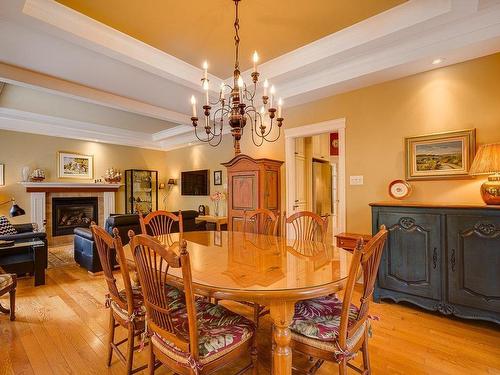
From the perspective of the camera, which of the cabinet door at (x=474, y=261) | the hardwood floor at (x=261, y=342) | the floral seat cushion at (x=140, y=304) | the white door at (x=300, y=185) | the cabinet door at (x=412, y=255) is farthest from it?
the white door at (x=300, y=185)

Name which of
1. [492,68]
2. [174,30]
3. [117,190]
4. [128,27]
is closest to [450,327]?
[492,68]

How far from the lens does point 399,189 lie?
302cm

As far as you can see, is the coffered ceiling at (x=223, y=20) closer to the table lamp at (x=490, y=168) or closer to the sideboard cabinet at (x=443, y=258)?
the table lamp at (x=490, y=168)

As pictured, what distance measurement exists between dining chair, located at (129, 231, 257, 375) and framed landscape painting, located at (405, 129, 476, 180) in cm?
262

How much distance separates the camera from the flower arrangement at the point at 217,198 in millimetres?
5680

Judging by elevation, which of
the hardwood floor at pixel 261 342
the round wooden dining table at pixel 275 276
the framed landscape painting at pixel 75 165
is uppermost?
the framed landscape painting at pixel 75 165

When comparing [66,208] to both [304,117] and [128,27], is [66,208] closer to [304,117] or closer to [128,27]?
[128,27]

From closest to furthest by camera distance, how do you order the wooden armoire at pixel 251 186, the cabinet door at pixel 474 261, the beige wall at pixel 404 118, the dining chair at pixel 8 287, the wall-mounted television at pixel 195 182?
the cabinet door at pixel 474 261 → the dining chair at pixel 8 287 → the beige wall at pixel 404 118 → the wooden armoire at pixel 251 186 → the wall-mounted television at pixel 195 182

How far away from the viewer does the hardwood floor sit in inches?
71.4

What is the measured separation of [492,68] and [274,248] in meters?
2.77

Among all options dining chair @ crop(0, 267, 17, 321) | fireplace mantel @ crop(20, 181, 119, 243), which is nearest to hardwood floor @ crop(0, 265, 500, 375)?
dining chair @ crop(0, 267, 17, 321)

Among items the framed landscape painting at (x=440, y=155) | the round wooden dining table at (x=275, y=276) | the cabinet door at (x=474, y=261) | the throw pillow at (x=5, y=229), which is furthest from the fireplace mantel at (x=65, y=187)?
the cabinet door at (x=474, y=261)

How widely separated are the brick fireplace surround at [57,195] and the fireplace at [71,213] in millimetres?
92

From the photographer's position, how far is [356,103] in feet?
11.3
